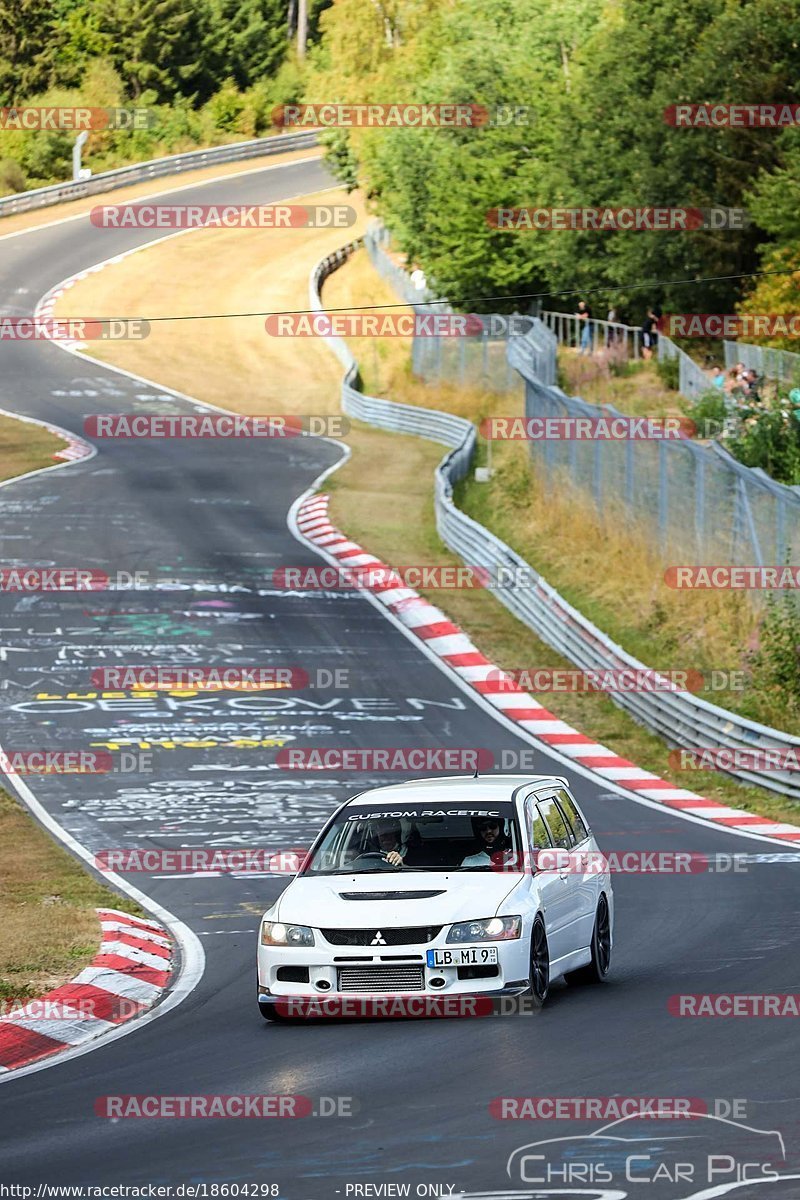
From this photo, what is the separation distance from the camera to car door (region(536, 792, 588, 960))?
1303 centimetres

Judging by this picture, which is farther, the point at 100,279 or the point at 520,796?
the point at 100,279

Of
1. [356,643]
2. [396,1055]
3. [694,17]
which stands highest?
[694,17]

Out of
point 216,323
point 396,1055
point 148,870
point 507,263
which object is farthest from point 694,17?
point 396,1055

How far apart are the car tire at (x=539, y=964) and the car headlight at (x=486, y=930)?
0.22 metres

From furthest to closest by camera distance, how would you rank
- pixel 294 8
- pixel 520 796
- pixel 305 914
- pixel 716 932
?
pixel 294 8 → pixel 716 932 → pixel 520 796 → pixel 305 914

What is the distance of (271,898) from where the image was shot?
18.6 meters

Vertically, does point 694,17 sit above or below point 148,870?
above

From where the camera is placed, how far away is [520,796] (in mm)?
13430

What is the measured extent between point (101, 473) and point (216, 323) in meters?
25.8

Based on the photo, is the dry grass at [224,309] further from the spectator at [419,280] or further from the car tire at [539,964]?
the car tire at [539,964]

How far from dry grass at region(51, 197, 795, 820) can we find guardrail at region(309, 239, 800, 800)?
25 cm

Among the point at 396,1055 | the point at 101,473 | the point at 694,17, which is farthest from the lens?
the point at 694,17

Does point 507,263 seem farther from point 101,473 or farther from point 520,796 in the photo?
point 520,796

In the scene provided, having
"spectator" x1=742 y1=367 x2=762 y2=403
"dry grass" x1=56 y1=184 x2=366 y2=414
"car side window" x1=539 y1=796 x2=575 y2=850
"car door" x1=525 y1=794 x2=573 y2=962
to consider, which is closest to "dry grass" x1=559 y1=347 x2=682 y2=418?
"spectator" x1=742 y1=367 x2=762 y2=403
